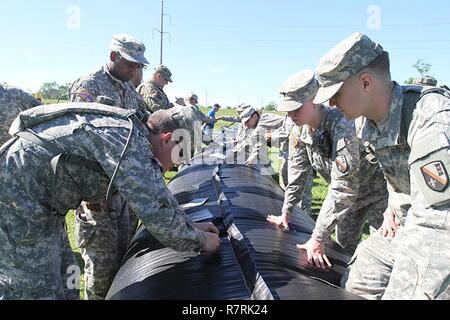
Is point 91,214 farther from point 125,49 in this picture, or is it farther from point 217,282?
point 125,49

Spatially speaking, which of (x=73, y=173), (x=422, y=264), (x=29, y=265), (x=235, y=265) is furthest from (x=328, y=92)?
(x=29, y=265)

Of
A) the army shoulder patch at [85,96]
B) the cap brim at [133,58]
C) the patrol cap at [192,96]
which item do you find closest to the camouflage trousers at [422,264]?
the cap brim at [133,58]

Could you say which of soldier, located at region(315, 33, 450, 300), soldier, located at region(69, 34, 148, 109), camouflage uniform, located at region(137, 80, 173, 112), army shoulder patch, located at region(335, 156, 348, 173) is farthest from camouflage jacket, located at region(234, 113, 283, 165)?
soldier, located at region(315, 33, 450, 300)

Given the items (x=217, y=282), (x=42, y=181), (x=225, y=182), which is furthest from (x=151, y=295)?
(x=225, y=182)

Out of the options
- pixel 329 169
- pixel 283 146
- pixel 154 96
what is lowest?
pixel 283 146

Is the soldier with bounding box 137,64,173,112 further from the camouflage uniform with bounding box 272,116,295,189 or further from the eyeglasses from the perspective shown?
the eyeglasses

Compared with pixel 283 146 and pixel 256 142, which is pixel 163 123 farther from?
pixel 283 146

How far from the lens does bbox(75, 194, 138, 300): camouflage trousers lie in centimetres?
293

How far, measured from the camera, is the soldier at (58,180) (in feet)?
5.91

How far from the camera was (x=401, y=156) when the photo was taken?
1917mm

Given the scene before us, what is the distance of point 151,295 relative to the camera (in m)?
1.94

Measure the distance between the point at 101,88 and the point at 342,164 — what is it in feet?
8.08

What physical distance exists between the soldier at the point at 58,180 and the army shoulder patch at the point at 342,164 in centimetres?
122

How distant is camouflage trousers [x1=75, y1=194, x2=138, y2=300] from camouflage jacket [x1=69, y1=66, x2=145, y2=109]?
3.89ft
